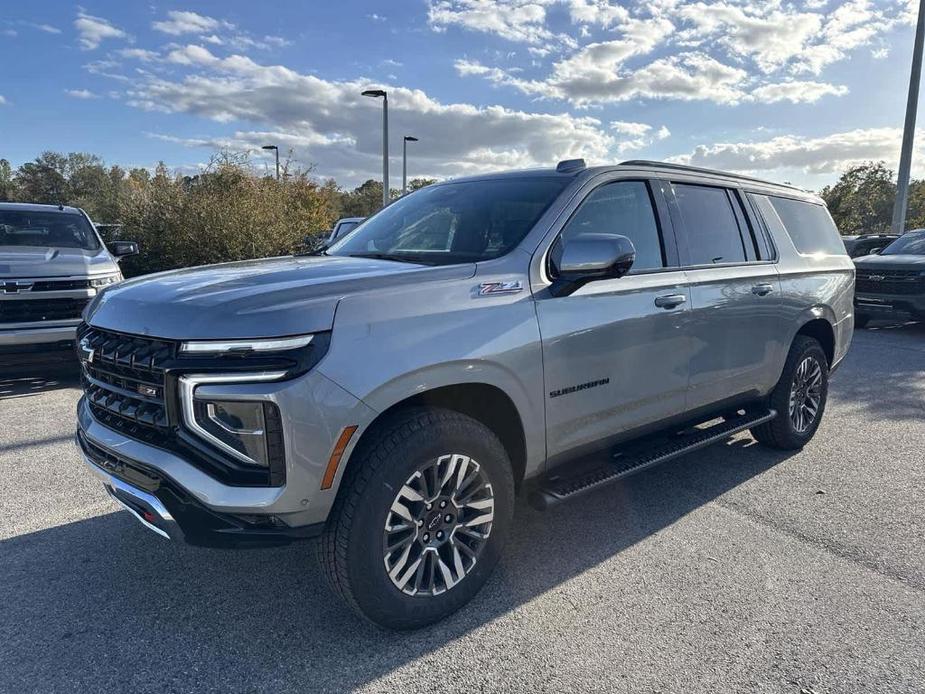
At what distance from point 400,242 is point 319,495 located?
67.2 inches

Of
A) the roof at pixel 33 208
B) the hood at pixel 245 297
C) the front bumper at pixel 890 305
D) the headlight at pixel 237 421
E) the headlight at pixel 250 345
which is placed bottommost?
the front bumper at pixel 890 305

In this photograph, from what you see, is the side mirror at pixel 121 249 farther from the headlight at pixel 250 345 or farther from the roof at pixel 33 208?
the headlight at pixel 250 345

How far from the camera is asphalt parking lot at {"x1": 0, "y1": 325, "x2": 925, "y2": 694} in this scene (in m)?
2.49

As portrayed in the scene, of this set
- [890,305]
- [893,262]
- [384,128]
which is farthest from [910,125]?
[384,128]

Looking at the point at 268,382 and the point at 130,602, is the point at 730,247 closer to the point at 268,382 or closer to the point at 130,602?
the point at 268,382

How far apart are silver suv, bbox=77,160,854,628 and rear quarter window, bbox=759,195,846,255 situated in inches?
36.3

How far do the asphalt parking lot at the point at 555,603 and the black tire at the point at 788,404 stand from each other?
474mm

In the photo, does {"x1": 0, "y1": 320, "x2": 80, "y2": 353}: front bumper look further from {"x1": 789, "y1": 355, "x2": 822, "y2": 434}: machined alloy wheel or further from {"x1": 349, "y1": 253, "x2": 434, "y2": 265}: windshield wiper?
{"x1": 789, "y1": 355, "x2": 822, "y2": 434}: machined alloy wheel

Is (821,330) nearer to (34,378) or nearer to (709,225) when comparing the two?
(709,225)

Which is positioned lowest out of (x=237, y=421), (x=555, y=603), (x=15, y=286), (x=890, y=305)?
(x=555, y=603)

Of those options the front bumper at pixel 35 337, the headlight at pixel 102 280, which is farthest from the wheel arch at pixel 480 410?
the headlight at pixel 102 280

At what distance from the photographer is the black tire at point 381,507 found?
2.48 meters

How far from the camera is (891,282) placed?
11.1 metres

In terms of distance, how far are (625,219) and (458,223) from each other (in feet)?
2.99
